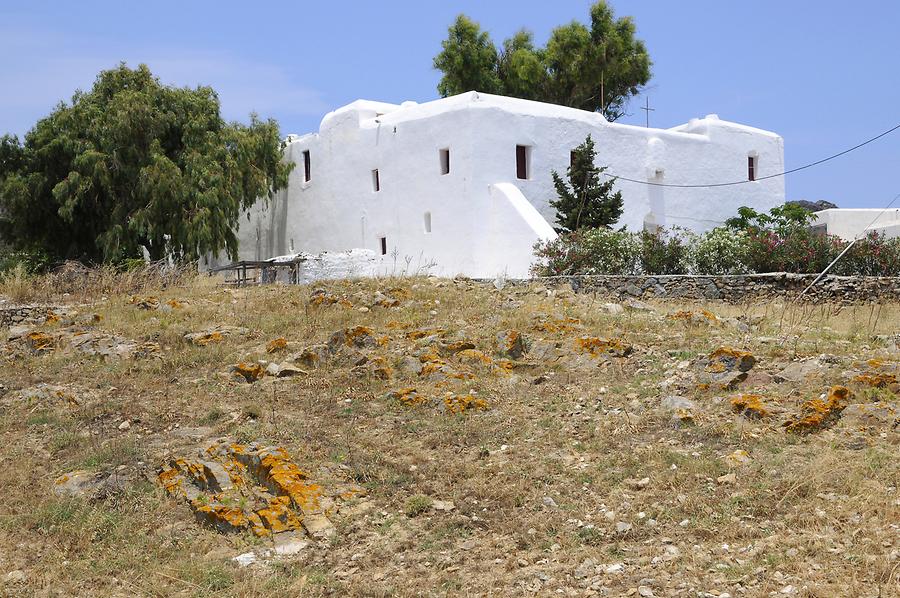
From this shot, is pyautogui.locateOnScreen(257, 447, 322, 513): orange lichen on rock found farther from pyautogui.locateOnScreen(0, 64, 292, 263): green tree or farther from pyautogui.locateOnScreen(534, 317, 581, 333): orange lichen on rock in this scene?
pyautogui.locateOnScreen(0, 64, 292, 263): green tree

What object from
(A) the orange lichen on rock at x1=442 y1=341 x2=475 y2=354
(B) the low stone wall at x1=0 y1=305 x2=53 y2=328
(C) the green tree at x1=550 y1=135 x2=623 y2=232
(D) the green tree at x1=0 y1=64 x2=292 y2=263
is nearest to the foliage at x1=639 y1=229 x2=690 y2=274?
(C) the green tree at x1=550 y1=135 x2=623 y2=232

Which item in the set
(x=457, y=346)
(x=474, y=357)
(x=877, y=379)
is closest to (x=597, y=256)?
(x=457, y=346)

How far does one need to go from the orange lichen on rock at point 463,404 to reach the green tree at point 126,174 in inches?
651

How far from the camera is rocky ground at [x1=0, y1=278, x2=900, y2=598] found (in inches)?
219

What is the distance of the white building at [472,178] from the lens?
76.3ft

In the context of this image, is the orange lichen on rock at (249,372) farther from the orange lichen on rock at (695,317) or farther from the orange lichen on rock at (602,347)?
the orange lichen on rock at (695,317)

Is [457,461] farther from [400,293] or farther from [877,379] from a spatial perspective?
[400,293]

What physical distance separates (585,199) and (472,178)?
303cm

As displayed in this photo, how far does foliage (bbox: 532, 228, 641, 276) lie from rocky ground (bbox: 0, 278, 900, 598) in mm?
6132

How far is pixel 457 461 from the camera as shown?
7246 mm

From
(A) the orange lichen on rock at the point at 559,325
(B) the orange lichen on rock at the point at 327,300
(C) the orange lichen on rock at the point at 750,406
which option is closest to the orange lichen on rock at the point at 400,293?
(B) the orange lichen on rock at the point at 327,300

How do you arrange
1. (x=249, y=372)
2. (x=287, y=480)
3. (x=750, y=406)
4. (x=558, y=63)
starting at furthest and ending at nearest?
(x=558, y=63) → (x=249, y=372) → (x=750, y=406) → (x=287, y=480)

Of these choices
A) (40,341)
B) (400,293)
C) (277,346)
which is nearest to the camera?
(277,346)

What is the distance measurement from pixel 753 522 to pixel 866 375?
285 centimetres
